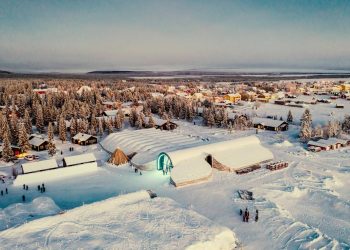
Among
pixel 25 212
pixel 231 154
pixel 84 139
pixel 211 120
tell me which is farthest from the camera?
pixel 211 120

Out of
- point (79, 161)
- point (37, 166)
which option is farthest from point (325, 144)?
point (37, 166)

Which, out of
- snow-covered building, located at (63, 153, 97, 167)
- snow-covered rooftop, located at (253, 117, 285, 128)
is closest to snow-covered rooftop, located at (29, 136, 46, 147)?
snow-covered building, located at (63, 153, 97, 167)

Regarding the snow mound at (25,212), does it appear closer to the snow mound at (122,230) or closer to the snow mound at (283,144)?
the snow mound at (122,230)

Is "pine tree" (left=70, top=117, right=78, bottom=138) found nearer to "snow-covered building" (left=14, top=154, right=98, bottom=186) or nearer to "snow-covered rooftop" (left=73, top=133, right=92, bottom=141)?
"snow-covered rooftop" (left=73, top=133, right=92, bottom=141)

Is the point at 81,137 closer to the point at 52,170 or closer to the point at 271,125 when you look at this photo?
the point at 52,170

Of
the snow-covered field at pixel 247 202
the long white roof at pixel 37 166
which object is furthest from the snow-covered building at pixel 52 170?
the snow-covered field at pixel 247 202

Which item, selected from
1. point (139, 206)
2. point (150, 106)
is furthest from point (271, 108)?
point (139, 206)
